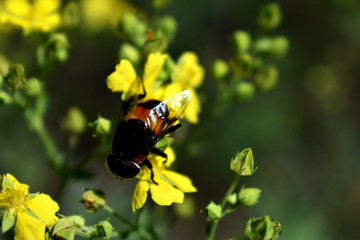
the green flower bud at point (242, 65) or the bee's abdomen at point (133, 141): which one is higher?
the green flower bud at point (242, 65)

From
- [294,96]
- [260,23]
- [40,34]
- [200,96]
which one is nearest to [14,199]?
[40,34]

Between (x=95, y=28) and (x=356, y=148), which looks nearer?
(x=95, y=28)

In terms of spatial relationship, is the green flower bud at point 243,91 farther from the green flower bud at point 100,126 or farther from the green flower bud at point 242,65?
the green flower bud at point 100,126

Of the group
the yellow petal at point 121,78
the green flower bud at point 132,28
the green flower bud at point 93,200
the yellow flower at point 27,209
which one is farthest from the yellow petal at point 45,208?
the green flower bud at point 132,28

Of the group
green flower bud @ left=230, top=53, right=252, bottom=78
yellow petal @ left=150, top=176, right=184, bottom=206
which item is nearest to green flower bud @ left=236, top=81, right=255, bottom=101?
green flower bud @ left=230, top=53, right=252, bottom=78

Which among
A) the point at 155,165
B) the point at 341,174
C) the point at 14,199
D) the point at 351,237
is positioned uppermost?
the point at 155,165

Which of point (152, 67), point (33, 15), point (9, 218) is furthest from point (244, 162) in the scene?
point (33, 15)

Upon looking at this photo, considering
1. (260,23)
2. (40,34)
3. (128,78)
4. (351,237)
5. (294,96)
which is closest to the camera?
→ (128,78)

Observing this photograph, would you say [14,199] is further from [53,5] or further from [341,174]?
[341,174]
